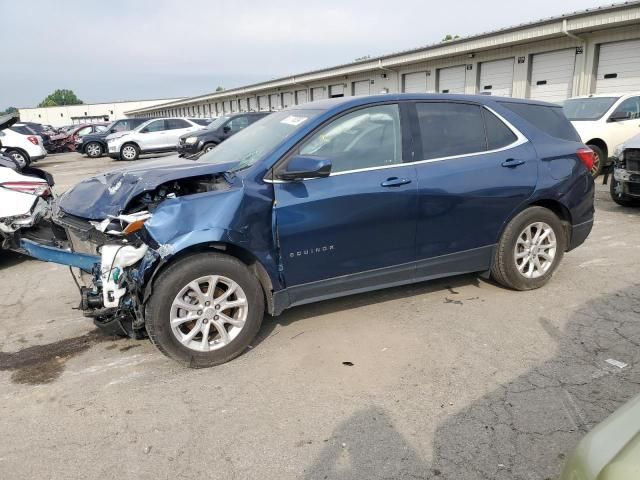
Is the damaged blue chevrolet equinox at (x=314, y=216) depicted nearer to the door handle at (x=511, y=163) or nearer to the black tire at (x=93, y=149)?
the door handle at (x=511, y=163)

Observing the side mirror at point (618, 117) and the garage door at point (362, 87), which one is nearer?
the side mirror at point (618, 117)

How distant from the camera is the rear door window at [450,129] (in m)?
4.12

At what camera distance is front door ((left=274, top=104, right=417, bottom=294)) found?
3.62 metres

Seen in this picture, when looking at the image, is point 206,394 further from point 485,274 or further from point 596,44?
point 596,44

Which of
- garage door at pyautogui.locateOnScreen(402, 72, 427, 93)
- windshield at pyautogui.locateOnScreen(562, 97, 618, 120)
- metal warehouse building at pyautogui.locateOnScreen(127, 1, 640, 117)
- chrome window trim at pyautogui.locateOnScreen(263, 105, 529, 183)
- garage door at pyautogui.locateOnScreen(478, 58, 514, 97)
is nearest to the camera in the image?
chrome window trim at pyautogui.locateOnScreen(263, 105, 529, 183)

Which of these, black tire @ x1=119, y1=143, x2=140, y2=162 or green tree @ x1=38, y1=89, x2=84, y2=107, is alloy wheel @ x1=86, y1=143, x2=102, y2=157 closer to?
black tire @ x1=119, y1=143, x2=140, y2=162

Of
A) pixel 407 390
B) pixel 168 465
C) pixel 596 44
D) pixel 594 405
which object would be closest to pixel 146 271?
pixel 168 465

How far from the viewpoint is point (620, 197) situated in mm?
8219

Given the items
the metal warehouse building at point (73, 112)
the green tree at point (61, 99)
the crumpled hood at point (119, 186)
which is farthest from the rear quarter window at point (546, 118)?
the green tree at point (61, 99)

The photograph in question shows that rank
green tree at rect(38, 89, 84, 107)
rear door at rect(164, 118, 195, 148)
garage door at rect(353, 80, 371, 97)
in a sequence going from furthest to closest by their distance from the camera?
green tree at rect(38, 89, 84, 107)
garage door at rect(353, 80, 371, 97)
rear door at rect(164, 118, 195, 148)

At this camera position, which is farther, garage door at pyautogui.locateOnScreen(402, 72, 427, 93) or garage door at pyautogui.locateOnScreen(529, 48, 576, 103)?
garage door at pyautogui.locateOnScreen(402, 72, 427, 93)

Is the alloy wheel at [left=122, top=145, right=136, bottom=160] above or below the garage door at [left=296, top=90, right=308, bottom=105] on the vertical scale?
below

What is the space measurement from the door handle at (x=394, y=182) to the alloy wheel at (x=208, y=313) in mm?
1340

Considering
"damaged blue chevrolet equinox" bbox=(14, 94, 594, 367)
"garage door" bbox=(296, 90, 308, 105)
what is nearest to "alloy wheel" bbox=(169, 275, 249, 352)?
"damaged blue chevrolet equinox" bbox=(14, 94, 594, 367)
